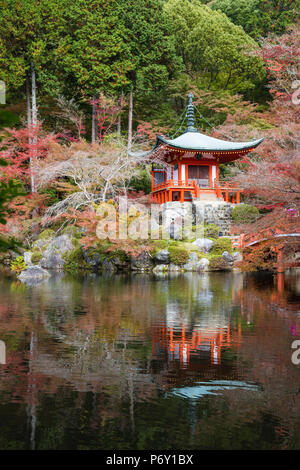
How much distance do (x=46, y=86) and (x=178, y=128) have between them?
911 centimetres

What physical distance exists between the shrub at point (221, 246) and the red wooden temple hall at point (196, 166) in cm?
395

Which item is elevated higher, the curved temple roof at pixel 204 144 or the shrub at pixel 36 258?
Answer: the curved temple roof at pixel 204 144

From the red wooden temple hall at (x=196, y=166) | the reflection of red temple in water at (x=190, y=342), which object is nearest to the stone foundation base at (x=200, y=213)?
the red wooden temple hall at (x=196, y=166)

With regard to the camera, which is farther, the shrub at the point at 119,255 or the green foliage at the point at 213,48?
the green foliage at the point at 213,48

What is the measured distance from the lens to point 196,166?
78.2 feet

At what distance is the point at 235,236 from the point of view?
2078cm

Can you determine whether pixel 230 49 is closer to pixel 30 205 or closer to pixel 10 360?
pixel 30 205

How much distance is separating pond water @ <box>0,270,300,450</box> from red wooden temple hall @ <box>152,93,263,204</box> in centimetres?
1293

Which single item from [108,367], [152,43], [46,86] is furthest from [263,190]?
[152,43]

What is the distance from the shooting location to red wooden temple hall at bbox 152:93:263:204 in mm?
22094

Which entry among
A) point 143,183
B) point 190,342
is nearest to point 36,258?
point 143,183

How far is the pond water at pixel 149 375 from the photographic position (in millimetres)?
3691

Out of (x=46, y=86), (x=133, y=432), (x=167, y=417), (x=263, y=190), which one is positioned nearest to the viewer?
(x=133, y=432)

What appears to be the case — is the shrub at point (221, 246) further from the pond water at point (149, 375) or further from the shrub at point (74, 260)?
the pond water at point (149, 375)
